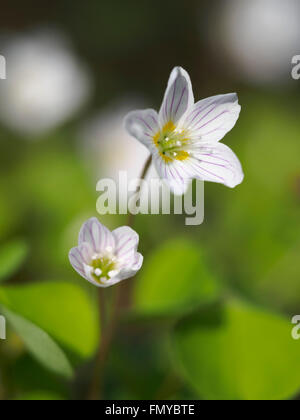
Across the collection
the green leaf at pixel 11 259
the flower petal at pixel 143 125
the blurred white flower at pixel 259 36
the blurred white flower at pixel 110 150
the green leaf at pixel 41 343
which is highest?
the blurred white flower at pixel 259 36

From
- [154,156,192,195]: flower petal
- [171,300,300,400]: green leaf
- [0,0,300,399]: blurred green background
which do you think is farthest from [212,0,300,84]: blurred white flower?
[154,156,192,195]: flower petal

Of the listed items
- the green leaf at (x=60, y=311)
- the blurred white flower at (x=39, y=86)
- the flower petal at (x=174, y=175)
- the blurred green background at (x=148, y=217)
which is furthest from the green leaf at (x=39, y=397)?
the blurred white flower at (x=39, y=86)

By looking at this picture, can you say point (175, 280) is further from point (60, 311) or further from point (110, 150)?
point (110, 150)

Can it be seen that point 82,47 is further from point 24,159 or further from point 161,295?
point 161,295

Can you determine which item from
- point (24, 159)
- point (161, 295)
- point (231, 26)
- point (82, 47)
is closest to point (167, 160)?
point (161, 295)

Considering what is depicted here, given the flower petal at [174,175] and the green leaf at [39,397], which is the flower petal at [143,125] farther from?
the green leaf at [39,397]

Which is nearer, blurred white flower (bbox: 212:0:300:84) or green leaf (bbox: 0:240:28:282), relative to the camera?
green leaf (bbox: 0:240:28:282)

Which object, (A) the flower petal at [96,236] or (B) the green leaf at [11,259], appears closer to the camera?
(A) the flower petal at [96,236]

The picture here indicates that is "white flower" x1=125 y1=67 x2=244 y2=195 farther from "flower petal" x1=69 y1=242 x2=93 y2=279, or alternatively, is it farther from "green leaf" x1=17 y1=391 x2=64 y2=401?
"green leaf" x1=17 y1=391 x2=64 y2=401
